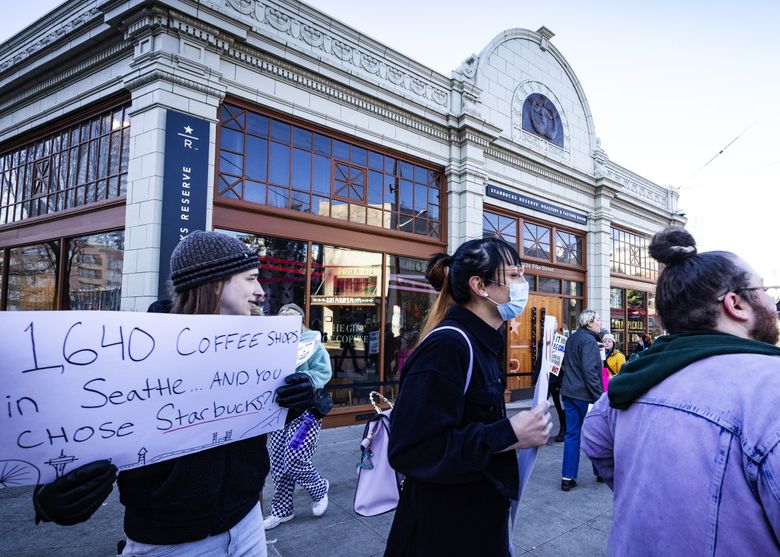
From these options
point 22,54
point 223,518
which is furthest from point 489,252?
point 22,54

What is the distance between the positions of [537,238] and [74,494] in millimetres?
10945

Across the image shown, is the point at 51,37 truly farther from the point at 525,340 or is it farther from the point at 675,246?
the point at 525,340

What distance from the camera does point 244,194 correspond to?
6566 millimetres

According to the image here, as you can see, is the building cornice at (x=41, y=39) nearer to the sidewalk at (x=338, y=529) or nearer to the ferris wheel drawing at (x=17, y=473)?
the sidewalk at (x=338, y=529)

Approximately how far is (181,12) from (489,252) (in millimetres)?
6046

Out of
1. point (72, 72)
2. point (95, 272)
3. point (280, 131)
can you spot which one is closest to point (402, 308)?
point (280, 131)

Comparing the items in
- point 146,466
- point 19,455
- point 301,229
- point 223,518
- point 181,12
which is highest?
point 181,12

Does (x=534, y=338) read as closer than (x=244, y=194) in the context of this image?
No

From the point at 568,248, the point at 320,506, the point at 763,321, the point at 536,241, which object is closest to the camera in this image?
the point at 763,321

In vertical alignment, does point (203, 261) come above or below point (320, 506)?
above

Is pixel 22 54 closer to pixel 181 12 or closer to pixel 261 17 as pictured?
pixel 181 12

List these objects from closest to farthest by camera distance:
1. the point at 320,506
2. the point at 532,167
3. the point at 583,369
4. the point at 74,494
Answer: the point at 74,494 → the point at 320,506 → the point at 583,369 → the point at 532,167

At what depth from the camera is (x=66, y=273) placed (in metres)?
7.04

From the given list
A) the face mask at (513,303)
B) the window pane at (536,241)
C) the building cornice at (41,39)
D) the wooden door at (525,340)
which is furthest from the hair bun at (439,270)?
the window pane at (536,241)
